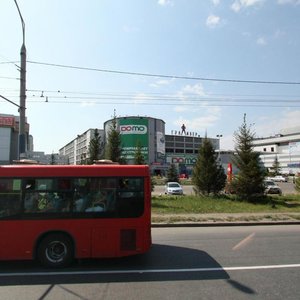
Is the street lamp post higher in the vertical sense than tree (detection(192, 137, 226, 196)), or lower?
higher

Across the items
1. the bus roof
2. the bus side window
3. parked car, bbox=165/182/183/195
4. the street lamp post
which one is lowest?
parked car, bbox=165/182/183/195

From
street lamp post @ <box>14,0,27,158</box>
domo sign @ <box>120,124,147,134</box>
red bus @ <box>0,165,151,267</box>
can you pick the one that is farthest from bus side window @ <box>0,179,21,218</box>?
domo sign @ <box>120,124,147,134</box>

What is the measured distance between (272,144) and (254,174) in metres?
150

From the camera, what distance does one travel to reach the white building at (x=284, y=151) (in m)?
144

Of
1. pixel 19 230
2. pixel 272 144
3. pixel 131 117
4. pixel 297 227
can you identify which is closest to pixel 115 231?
pixel 19 230

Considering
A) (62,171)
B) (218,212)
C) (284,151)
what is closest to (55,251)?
(62,171)

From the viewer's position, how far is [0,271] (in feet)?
30.1

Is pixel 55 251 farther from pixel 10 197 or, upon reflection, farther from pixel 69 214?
pixel 10 197

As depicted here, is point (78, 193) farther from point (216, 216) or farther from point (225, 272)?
point (216, 216)

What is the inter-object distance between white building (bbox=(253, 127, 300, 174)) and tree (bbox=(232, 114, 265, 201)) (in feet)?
365

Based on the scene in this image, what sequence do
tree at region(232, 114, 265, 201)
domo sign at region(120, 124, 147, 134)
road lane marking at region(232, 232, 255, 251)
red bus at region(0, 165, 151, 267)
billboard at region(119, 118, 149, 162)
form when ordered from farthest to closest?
1. domo sign at region(120, 124, 147, 134)
2. billboard at region(119, 118, 149, 162)
3. tree at region(232, 114, 265, 201)
4. road lane marking at region(232, 232, 255, 251)
5. red bus at region(0, 165, 151, 267)

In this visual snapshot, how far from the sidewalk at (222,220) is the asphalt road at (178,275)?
183 inches

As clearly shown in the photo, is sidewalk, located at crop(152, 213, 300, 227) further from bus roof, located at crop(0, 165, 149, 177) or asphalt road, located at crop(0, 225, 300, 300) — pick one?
bus roof, located at crop(0, 165, 149, 177)

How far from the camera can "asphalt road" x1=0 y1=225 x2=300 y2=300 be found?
7223 millimetres
